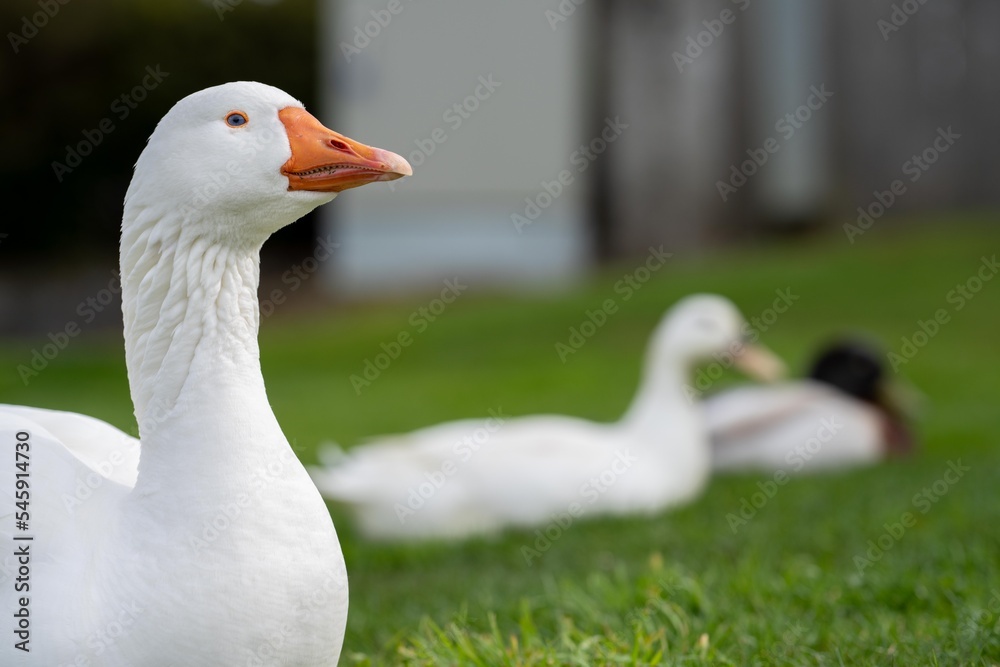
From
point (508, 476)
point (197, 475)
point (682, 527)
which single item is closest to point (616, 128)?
point (508, 476)

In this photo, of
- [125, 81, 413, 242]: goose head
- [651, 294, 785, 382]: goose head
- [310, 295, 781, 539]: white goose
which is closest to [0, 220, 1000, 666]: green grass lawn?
[310, 295, 781, 539]: white goose

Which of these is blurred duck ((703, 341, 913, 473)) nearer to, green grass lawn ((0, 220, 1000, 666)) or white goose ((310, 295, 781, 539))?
green grass lawn ((0, 220, 1000, 666))

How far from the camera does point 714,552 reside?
14.4 feet

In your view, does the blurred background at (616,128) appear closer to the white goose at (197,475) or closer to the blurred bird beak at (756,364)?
the blurred bird beak at (756,364)

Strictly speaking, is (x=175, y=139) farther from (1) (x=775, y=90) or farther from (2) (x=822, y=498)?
(1) (x=775, y=90)

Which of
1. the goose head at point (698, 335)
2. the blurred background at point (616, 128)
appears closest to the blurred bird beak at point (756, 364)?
the goose head at point (698, 335)

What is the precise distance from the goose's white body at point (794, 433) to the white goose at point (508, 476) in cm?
109

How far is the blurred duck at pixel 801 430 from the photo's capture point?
21.6 ft

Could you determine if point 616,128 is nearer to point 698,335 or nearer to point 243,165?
point 698,335

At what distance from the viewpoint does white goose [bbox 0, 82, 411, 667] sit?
2.25 metres

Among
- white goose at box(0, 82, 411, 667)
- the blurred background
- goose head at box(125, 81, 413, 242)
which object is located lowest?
the blurred background

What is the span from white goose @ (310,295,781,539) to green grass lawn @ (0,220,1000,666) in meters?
0.17

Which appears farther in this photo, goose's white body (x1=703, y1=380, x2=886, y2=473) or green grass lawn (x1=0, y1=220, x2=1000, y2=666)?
goose's white body (x1=703, y1=380, x2=886, y2=473)

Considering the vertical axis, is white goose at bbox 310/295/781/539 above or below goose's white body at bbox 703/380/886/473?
above
